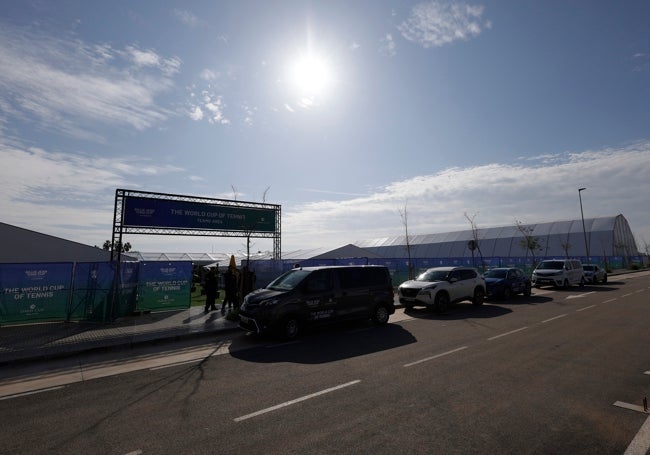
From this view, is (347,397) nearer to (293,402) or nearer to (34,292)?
(293,402)

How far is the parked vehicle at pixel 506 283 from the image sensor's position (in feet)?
63.5

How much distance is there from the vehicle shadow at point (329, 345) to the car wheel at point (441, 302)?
409cm

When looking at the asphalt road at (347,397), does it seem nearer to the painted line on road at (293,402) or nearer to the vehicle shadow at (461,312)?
Answer: the painted line on road at (293,402)

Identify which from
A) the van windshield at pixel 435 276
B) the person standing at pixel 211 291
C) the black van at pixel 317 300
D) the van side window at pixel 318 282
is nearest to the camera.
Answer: the black van at pixel 317 300

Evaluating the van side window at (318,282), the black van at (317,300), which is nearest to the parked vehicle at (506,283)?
the black van at (317,300)

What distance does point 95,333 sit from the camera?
11430 mm

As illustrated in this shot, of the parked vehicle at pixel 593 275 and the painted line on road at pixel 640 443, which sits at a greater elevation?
the parked vehicle at pixel 593 275

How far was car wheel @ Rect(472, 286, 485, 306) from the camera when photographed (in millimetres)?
17438

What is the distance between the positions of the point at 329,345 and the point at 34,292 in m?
10.7

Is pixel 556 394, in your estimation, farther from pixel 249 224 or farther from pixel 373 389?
pixel 249 224

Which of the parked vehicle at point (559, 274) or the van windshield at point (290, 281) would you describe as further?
the parked vehicle at point (559, 274)

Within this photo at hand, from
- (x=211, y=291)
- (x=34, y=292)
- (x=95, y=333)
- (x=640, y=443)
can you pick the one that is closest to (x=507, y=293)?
(x=211, y=291)

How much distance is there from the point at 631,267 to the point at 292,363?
198 ft

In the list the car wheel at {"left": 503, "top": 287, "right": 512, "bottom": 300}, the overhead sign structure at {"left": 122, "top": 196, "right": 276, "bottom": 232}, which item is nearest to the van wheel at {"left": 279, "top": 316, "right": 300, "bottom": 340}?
the overhead sign structure at {"left": 122, "top": 196, "right": 276, "bottom": 232}
